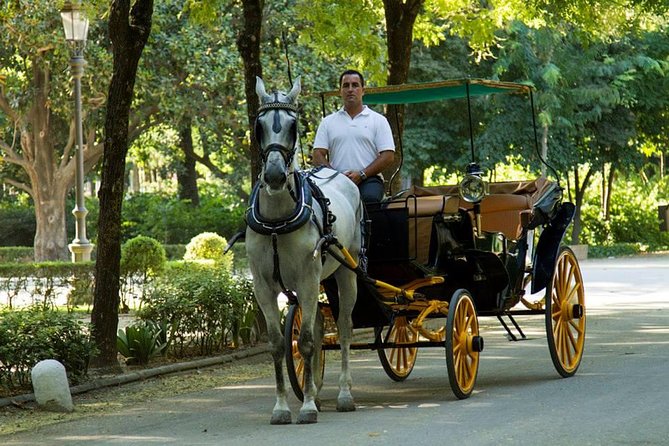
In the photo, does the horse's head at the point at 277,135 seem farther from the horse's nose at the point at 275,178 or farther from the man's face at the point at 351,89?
the man's face at the point at 351,89

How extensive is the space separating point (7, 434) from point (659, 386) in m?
5.71

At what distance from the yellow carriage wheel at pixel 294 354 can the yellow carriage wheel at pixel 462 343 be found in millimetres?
1260

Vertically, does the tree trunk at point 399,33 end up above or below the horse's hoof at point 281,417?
above

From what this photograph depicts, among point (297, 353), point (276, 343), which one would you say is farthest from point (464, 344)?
point (276, 343)

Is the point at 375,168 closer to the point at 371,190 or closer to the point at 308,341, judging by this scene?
the point at 371,190

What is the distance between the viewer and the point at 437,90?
532 inches

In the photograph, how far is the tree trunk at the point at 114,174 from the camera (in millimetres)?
13844

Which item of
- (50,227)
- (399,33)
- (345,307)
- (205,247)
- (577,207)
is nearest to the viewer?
(345,307)

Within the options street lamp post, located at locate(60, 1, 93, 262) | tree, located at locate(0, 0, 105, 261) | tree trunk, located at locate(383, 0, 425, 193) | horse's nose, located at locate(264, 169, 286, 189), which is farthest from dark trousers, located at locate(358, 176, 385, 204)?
tree, located at locate(0, 0, 105, 261)

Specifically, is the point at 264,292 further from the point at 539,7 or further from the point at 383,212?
the point at 539,7

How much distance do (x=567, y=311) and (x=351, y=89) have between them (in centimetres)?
331

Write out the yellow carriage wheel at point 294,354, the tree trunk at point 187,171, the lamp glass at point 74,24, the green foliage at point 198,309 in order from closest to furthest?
the yellow carriage wheel at point 294,354, the green foliage at point 198,309, the lamp glass at point 74,24, the tree trunk at point 187,171

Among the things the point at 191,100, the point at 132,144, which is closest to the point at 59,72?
the point at 191,100

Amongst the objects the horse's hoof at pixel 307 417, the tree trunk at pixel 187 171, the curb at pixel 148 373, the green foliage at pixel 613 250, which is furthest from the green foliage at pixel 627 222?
the horse's hoof at pixel 307 417
